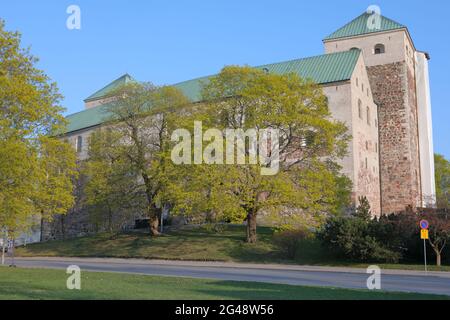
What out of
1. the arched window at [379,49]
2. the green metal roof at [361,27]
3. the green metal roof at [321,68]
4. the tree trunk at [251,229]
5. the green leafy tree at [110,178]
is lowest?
the tree trunk at [251,229]

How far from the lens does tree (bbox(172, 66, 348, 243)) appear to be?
32.5m

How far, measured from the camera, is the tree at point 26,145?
23.5 metres

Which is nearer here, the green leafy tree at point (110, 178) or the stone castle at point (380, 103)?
the green leafy tree at point (110, 178)

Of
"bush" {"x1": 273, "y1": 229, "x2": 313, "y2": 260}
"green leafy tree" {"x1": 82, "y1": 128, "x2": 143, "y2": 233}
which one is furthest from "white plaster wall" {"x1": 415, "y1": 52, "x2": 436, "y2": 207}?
"green leafy tree" {"x1": 82, "y1": 128, "x2": 143, "y2": 233}

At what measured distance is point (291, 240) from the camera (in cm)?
3225

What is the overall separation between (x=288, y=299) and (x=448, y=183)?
70.2 meters

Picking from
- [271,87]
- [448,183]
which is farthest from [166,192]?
[448,183]

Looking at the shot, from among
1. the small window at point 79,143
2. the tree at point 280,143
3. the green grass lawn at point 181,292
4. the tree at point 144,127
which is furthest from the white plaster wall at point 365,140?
the small window at point 79,143

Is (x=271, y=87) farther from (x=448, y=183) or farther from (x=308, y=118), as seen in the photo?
(x=448, y=183)

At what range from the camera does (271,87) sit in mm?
33906

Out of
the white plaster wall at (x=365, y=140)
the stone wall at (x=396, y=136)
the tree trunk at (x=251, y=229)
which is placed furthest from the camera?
the stone wall at (x=396, y=136)

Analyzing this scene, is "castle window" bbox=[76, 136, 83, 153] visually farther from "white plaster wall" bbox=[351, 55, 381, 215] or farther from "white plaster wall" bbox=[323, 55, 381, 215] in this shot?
"white plaster wall" bbox=[351, 55, 381, 215]

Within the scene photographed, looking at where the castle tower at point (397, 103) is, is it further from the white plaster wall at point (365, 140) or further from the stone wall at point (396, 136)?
the white plaster wall at point (365, 140)

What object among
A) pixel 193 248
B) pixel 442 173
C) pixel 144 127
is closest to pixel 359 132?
pixel 144 127
